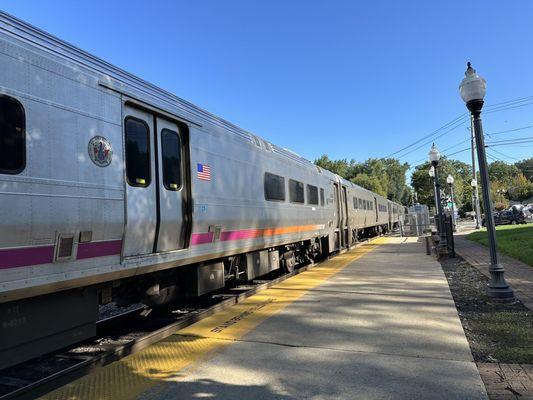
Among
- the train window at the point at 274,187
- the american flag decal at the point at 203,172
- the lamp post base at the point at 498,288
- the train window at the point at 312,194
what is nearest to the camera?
the american flag decal at the point at 203,172

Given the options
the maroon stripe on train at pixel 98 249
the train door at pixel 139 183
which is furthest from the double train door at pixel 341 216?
the maroon stripe on train at pixel 98 249

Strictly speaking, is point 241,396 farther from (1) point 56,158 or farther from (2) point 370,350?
(1) point 56,158

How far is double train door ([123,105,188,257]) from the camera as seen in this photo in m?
5.02

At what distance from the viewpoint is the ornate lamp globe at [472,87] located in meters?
7.84

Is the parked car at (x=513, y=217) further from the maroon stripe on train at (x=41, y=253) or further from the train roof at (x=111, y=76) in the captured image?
the maroon stripe on train at (x=41, y=253)

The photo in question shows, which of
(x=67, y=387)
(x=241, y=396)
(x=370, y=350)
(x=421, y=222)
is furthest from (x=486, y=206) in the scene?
(x=421, y=222)

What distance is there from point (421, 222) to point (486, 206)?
62.1ft

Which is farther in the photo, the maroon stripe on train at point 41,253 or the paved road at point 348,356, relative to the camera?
the paved road at point 348,356

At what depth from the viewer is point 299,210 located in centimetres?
1123

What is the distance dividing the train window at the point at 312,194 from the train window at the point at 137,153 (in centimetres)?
731

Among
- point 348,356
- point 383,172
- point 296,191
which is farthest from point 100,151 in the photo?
point 383,172

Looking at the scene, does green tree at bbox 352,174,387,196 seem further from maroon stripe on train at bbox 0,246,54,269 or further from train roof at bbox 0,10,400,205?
maroon stripe on train at bbox 0,246,54,269

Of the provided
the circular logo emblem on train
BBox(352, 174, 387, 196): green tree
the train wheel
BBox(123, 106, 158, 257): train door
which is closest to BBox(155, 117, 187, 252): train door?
BBox(123, 106, 158, 257): train door

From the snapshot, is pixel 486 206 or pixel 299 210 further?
pixel 299 210
